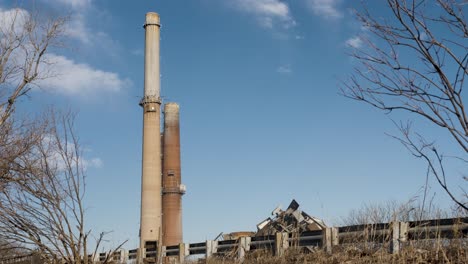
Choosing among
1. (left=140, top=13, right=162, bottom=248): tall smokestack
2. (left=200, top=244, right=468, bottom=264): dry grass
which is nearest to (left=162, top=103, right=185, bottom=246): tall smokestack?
(left=140, top=13, right=162, bottom=248): tall smokestack

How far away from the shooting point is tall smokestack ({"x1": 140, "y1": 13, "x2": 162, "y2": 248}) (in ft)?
130

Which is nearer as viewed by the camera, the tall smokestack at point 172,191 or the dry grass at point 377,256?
the dry grass at point 377,256

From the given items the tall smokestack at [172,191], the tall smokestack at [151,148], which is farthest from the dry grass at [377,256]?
the tall smokestack at [172,191]

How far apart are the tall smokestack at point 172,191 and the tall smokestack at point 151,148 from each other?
2.46 metres

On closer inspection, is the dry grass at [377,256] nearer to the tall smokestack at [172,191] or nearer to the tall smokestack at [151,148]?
the tall smokestack at [151,148]

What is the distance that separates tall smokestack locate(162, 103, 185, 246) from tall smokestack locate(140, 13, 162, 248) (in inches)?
96.8

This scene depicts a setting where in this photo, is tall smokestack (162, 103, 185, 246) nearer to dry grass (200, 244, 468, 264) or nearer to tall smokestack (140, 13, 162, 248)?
tall smokestack (140, 13, 162, 248)

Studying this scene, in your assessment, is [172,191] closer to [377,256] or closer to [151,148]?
[151,148]

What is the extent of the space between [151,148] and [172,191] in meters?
4.39

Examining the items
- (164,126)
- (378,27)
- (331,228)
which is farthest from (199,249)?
(164,126)

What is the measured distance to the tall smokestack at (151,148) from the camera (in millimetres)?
39500

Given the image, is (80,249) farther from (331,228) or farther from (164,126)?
(164,126)

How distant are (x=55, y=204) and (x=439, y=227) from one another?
631 centimetres

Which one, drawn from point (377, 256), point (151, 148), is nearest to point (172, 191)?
point (151, 148)
